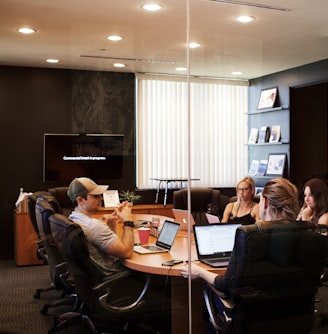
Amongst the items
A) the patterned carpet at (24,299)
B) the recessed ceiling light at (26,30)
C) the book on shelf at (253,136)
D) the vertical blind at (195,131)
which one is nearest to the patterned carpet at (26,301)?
the patterned carpet at (24,299)

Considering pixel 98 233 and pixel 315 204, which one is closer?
pixel 98 233

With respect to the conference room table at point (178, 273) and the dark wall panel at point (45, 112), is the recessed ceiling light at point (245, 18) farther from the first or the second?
the conference room table at point (178, 273)

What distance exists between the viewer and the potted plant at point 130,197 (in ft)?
13.7

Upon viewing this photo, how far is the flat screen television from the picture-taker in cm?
425

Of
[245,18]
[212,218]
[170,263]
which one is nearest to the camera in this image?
[170,263]

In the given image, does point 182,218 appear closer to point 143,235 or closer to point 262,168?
point 143,235

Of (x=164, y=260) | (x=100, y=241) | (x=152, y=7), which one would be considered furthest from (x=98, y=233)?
(x=152, y=7)

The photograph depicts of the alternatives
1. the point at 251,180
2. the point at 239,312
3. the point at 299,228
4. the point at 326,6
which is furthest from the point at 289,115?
the point at 239,312

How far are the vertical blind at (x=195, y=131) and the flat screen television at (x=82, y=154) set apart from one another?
0.72ft

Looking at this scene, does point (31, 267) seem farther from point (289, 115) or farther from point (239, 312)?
point (289, 115)

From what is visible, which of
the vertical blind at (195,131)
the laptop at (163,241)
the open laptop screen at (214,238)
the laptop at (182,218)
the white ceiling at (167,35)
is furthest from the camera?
the vertical blind at (195,131)

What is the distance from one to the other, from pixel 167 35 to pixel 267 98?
1.11m

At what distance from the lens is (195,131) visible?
393cm

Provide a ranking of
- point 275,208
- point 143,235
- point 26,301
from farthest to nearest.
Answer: point 26,301 < point 143,235 < point 275,208
